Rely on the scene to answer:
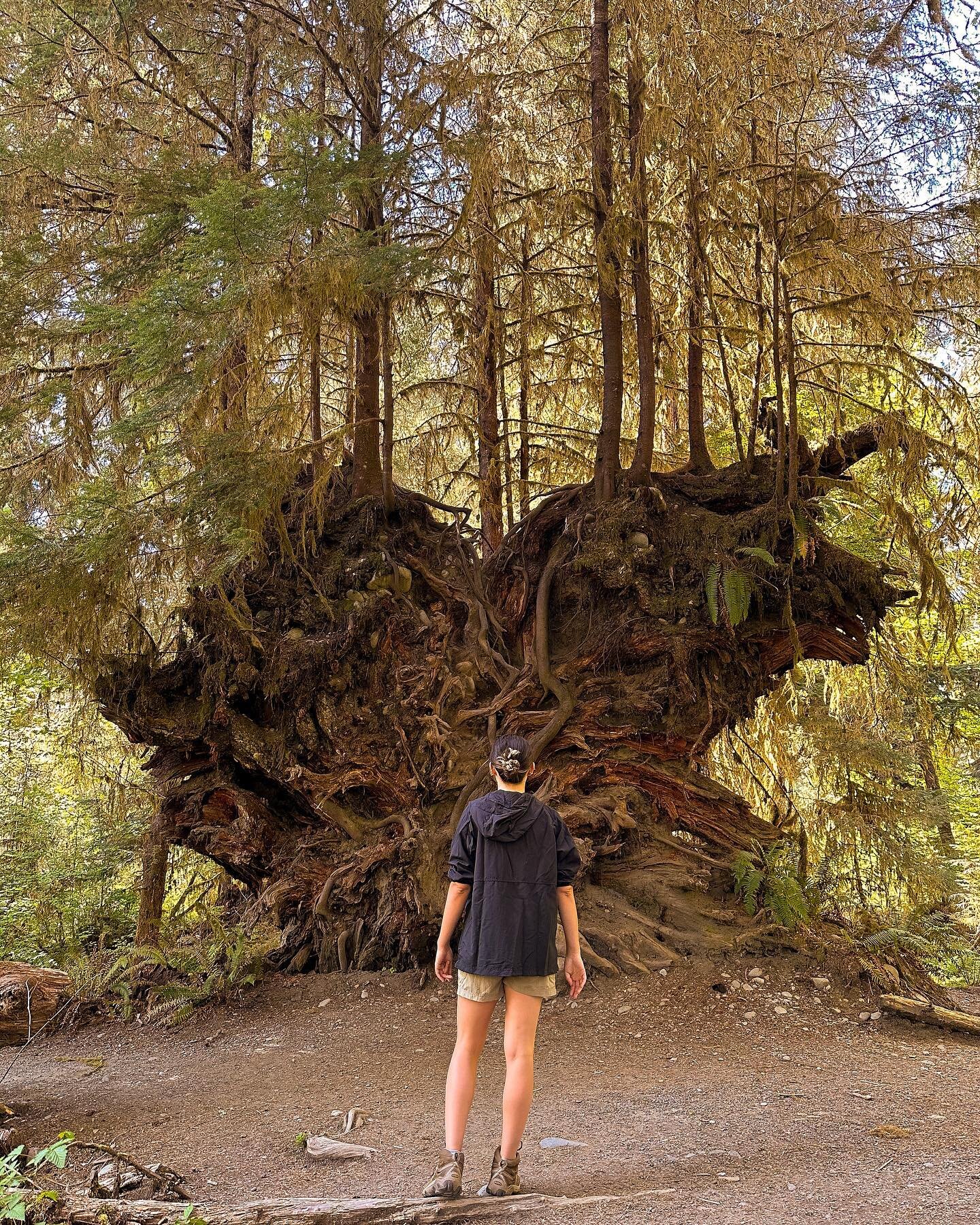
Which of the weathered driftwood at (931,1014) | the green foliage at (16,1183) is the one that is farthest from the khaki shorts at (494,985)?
the weathered driftwood at (931,1014)

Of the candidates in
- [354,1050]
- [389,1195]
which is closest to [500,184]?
[354,1050]

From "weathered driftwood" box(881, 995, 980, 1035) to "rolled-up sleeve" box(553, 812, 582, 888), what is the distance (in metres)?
3.96

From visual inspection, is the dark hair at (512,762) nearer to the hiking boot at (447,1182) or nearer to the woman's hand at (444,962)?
the woman's hand at (444,962)

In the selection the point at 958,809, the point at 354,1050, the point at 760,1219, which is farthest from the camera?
the point at 958,809

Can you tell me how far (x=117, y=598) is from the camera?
6.71 meters

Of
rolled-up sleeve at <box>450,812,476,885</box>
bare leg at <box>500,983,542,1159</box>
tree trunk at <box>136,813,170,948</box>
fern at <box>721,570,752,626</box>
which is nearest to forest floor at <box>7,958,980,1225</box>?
bare leg at <box>500,983,542,1159</box>

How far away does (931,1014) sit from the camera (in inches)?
267

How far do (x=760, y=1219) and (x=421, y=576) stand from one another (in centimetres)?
641

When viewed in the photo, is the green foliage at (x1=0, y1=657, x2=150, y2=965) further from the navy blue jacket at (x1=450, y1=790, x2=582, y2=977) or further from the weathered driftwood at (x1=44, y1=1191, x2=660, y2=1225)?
the navy blue jacket at (x1=450, y1=790, x2=582, y2=977)

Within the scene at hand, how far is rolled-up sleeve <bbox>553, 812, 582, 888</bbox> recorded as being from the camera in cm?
430

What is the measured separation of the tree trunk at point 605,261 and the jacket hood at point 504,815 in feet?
16.9

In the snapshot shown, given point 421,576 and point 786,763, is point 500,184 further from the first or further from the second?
point 786,763

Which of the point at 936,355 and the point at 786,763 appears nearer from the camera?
the point at 936,355

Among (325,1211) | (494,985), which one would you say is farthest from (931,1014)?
(325,1211)
